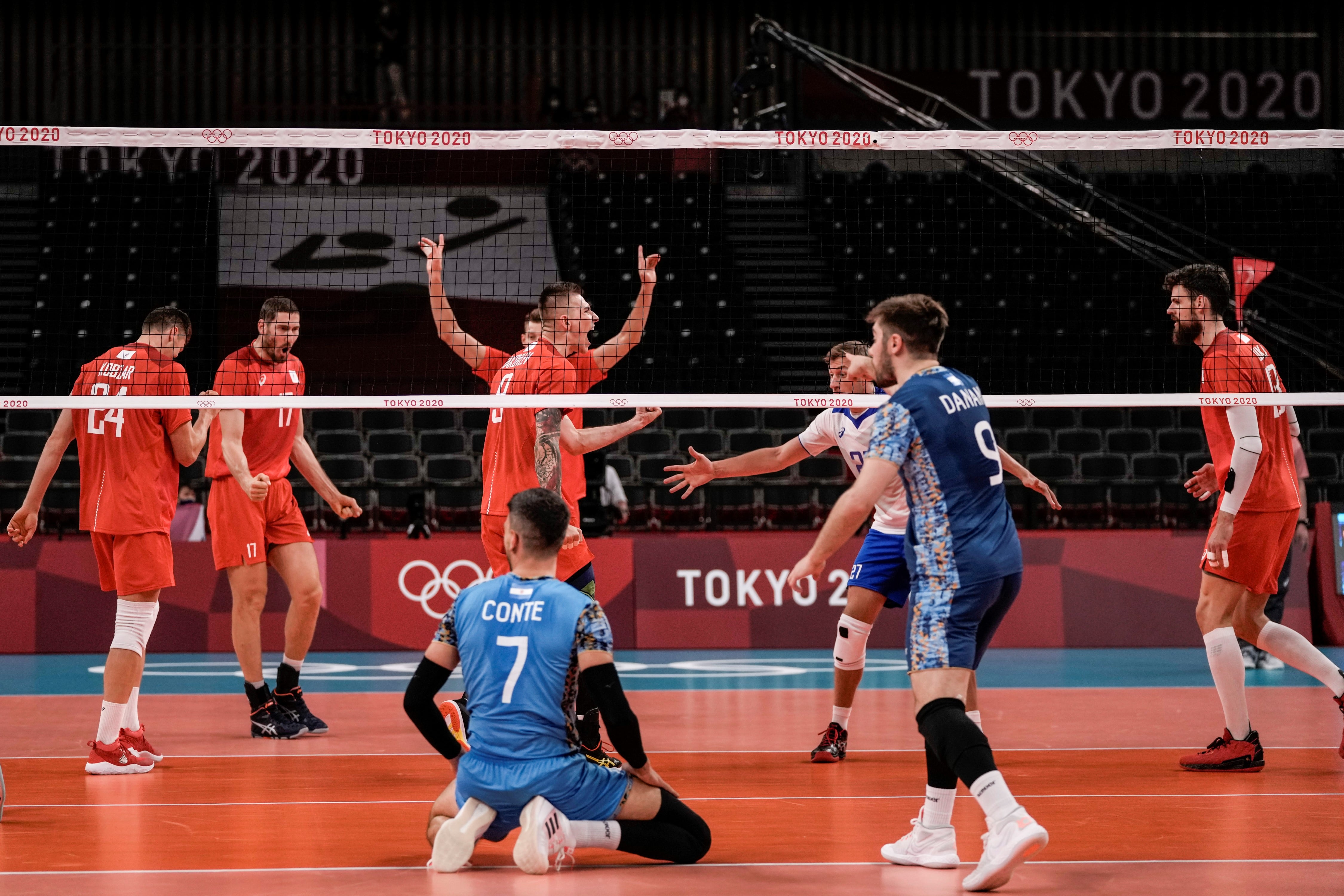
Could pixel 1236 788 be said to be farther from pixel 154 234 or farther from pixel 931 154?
pixel 154 234

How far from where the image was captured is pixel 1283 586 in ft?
36.9

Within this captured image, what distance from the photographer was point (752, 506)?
14250mm

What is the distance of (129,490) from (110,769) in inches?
53.7

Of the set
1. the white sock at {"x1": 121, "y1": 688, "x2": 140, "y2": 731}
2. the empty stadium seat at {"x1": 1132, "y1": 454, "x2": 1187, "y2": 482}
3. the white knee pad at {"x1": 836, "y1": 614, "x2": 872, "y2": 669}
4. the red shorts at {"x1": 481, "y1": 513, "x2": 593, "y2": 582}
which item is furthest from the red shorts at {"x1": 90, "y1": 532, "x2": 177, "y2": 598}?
the empty stadium seat at {"x1": 1132, "y1": 454, "x2": 1187, "y2": 482}

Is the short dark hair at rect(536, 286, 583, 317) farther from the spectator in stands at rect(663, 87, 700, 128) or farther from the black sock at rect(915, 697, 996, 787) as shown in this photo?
the spectator in stands at rect(663, 87, 700, 128)

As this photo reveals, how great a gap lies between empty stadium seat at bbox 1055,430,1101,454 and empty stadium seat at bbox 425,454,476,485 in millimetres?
6681

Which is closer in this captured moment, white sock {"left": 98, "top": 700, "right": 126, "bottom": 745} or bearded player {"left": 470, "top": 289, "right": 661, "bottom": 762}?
bearded player {"left": 470, "top": 289, "right": 661, "bottom": 762}

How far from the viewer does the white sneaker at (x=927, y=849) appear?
4574mm

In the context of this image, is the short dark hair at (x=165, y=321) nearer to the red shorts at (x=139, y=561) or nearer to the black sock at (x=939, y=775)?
the red shorts at (x=139, y=561)

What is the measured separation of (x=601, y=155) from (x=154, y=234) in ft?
19.5

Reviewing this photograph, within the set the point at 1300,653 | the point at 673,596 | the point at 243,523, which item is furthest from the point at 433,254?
the point at 673,596

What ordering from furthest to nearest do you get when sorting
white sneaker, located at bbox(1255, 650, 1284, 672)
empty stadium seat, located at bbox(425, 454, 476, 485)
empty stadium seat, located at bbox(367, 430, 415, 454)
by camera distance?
empty stadium seat, located at bbox(367, 430, 415, 454), empty stadium seat, located at bbox(425, 454, 476, 485), white sneaker, located at bbox(1255, 650, 1284, 672)

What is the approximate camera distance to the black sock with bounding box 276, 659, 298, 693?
7.56 metres

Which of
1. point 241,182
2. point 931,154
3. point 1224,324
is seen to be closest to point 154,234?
point 241,182
